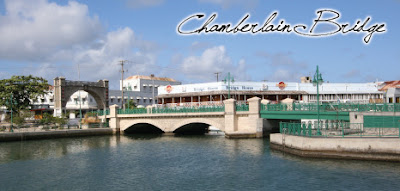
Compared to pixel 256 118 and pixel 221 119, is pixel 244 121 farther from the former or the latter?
pixel 221 119

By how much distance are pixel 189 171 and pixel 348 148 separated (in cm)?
1339

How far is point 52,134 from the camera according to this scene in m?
61.2

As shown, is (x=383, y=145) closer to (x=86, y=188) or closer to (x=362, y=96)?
(x=86, y=188)

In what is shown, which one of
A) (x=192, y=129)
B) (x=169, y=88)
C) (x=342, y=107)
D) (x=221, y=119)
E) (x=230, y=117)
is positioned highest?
(x=169, y=88)

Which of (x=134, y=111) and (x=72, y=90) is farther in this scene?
(x=72, y=90)

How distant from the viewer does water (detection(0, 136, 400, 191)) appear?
25703 millimetres

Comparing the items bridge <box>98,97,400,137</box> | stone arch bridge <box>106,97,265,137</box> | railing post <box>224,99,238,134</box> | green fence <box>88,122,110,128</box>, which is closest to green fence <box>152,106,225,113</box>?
bridge <box>98,97,400,137</box>

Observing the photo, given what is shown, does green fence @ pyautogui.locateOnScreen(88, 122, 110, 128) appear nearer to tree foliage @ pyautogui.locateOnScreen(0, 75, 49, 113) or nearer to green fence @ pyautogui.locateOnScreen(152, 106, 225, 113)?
green fence @ pyautogui.locateOnScreen(152, 106, 225, 113)

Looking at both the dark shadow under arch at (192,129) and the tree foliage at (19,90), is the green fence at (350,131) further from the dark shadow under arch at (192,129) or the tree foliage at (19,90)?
the tree foliage at (19,90)

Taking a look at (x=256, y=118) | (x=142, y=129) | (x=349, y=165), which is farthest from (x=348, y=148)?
(x=142, y=129)

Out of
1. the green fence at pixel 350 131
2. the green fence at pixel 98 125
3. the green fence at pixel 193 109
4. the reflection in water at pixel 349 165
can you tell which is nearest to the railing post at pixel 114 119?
the green fence at pixel 98 125

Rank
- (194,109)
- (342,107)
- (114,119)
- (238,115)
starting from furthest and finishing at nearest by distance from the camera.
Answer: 1. (114,119)
2. (194,109)
3. (238,115)
4. (342,107)

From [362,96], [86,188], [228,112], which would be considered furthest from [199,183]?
[362,96]

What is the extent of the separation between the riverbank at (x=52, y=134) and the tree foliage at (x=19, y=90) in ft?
57.0
